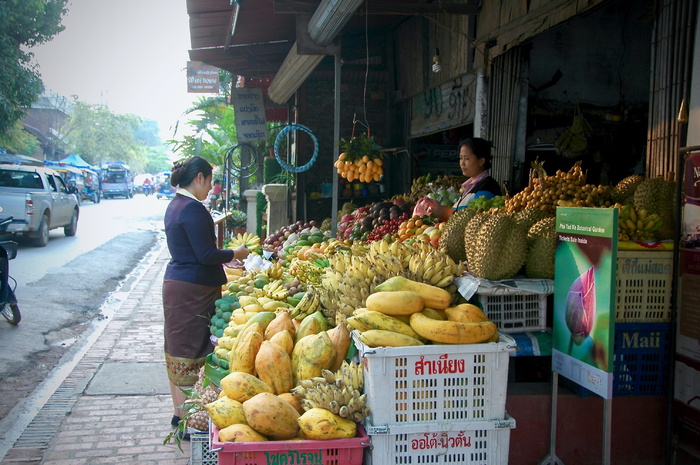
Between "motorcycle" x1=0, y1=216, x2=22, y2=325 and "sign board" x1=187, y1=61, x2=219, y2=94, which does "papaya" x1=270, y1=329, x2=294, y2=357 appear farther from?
"sign board" x1=187, y1=61, x2=219, y2=94

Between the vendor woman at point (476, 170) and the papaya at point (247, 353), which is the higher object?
the vendor woman at point (476, 170)

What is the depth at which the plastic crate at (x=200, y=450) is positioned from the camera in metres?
3.15

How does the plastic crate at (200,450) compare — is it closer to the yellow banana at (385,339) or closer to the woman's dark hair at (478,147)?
the yellow banana at (385,339)

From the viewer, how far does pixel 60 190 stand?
58.8 ft

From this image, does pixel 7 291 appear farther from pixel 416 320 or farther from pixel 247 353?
pixel 416 320

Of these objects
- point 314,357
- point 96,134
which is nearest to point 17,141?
point 314,357

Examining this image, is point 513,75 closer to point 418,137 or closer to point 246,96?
point 418,137

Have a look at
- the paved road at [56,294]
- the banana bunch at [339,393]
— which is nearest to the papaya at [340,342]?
the banana bunch at [339,393]

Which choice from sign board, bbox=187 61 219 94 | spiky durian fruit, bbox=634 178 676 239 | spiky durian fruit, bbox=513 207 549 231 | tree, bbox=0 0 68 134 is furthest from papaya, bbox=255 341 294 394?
tree, bbox=0 0 68 134

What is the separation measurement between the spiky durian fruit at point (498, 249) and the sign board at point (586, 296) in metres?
0.30

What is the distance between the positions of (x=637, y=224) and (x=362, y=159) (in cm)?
422

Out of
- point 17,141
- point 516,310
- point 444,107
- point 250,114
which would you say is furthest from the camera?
point 17,141

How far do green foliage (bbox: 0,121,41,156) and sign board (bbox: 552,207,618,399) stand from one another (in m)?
29.3

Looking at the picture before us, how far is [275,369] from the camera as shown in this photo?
9.62 feet
